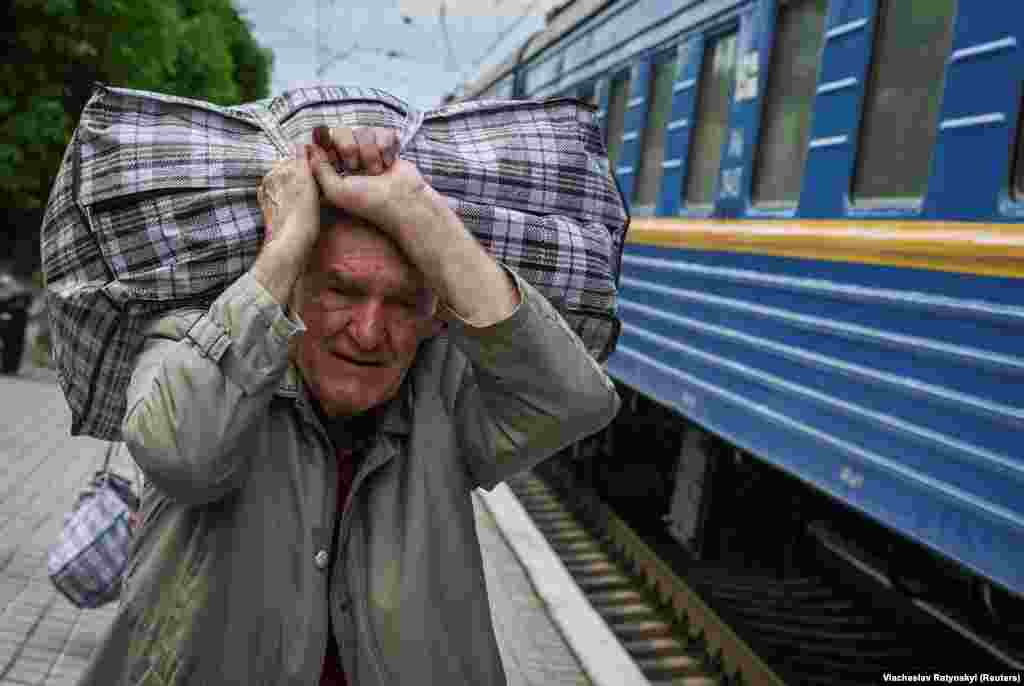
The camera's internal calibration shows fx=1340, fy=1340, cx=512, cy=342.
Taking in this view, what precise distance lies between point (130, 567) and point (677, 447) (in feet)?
26.7

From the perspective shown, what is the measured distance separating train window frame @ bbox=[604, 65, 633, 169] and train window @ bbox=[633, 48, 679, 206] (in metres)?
0.43

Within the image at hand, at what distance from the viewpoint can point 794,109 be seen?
6359 mm

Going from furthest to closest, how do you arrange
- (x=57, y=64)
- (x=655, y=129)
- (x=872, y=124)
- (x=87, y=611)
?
(x=57, y=64) → (x=655, y=129) → (x=87, y=611) → (x=872, y=124)

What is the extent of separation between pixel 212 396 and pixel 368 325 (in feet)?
0.88

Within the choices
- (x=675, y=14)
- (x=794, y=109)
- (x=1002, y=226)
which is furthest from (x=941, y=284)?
(x=675, y=14)

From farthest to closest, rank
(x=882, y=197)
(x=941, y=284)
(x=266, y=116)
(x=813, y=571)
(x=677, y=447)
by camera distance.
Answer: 1. (x=677, y=447)
2. (x=813, y=571)
3. (x=882, y=197)
4. (x=941, y=284)
5. (x=266, y=116)

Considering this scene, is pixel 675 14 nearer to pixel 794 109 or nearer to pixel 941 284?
pixel 794 109

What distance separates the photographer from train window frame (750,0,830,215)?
602 centimetres

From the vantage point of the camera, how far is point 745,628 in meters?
6.40

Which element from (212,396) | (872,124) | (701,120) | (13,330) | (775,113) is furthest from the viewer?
(13,330)

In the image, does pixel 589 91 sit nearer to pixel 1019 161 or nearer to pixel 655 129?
pixel 655 129

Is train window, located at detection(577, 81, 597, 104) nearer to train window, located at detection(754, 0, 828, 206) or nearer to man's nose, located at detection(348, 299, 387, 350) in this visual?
train window, located at detection(754, 0, 828, 206)

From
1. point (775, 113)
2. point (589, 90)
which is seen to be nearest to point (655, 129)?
point (589, 90)

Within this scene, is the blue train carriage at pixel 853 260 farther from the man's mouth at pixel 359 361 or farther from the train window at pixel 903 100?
the man's mouth at pixel 359 361
